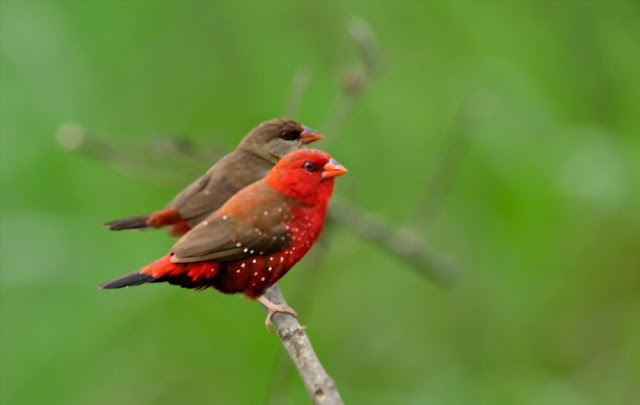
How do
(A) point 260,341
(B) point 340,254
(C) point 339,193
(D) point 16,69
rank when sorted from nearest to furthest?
(C) point 339,193
(A) point 260,341
(B) point 340,254
(D) point 16,69

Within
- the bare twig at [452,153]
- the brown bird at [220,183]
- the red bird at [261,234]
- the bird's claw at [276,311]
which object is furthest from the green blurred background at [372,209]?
the red bird at [261,234]

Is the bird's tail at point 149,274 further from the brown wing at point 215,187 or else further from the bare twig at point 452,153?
the bare twig at point 452,153

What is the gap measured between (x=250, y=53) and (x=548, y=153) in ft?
4.98

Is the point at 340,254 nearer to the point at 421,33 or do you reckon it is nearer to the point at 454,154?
the point at 454,154

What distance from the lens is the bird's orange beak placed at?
3777mm

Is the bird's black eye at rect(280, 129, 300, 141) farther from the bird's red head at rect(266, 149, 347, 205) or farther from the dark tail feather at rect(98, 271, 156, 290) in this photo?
the dark tail feather at rect(98, 271, 156, 290)

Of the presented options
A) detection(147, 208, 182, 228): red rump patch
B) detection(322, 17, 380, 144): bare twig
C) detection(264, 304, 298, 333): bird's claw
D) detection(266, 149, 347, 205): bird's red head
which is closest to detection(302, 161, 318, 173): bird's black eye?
detection(266, 149, 347, 205): bird's red head

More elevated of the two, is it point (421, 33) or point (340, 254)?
point (421, 33)

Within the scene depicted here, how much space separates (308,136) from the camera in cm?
382

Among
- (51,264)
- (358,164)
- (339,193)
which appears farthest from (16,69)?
(339,193)

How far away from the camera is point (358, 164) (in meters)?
6.31

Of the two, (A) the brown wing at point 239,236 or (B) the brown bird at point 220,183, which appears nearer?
(A) the brown wing at point 239,236

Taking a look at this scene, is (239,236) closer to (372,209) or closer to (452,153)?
(372,209)

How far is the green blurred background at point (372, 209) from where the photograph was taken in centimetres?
614
